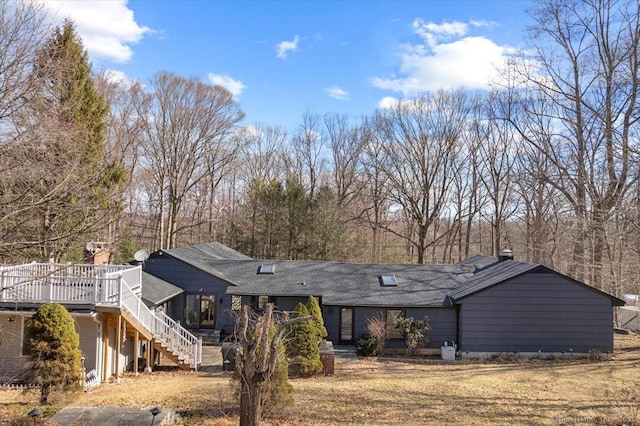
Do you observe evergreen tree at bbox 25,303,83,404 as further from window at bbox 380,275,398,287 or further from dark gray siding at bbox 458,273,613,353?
dark gray siding at bbox 458,273,613,353

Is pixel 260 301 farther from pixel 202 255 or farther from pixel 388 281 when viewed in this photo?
pixel 388 281

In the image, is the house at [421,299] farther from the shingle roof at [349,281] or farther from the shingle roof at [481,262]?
the shingle roof at [481,262]

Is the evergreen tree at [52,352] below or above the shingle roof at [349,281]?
below

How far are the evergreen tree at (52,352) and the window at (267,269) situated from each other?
1087 cm

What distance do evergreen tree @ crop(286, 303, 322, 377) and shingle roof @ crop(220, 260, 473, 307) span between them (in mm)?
5102

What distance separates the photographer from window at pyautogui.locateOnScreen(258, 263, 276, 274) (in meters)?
22.6

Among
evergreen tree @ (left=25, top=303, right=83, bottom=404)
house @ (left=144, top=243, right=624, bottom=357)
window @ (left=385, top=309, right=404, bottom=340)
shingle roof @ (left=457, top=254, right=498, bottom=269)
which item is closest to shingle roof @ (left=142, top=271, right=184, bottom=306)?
house @ (left=144, top=243, right=624, bottom=357)

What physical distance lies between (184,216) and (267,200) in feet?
42.0

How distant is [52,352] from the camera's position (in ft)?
38.8

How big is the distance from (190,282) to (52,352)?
368 inches

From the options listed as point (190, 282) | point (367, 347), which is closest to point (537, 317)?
point (367, 347)

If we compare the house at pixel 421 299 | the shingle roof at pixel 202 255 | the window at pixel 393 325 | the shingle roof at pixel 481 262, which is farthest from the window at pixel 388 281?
the shingle roof at pixel 202 255

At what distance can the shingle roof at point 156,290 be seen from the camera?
1741cm

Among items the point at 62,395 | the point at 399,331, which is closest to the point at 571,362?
the point at 399,331
